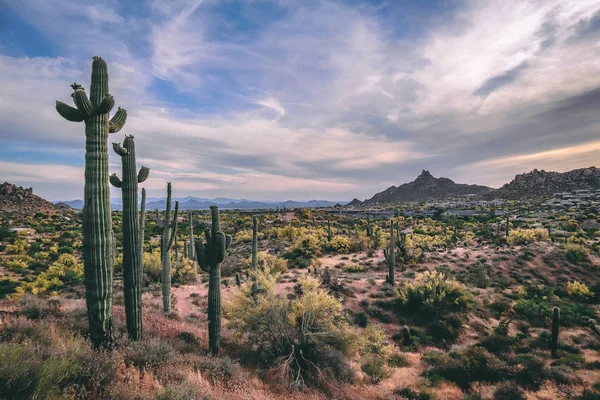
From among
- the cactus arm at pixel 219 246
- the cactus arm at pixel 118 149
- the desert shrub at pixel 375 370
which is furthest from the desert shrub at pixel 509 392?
the cactus arm at pixel 118 149

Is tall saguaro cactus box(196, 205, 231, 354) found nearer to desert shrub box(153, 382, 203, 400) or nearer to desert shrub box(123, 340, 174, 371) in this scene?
desert shrub box(123, 340, 174, 371)

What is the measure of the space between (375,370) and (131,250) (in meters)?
8.67

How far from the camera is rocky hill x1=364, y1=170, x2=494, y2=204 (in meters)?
162

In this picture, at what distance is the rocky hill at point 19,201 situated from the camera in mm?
53438

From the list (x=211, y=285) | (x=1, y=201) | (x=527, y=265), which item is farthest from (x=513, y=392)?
(x=1, y=201)

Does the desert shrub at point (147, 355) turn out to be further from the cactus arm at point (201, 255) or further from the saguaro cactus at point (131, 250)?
the cactus arm at point (201, 255)

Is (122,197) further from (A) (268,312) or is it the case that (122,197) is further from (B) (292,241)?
(B) (292,241)

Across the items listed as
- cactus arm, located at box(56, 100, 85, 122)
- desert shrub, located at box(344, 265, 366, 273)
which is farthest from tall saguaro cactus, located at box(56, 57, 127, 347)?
desert shrub, located at box(344, 265, 366, 273)

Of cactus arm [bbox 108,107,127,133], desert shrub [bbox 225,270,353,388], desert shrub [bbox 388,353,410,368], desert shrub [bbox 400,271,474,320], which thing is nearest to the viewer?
cactus arm [bbox 108,107,127,133]

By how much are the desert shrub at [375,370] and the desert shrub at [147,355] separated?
6.71 m

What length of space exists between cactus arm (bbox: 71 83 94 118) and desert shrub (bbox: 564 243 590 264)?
32.9 m

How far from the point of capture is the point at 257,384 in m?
7.78

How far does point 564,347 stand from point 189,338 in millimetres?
15909

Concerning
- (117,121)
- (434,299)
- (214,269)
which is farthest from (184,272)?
(434,299)
